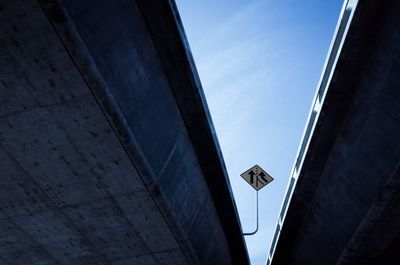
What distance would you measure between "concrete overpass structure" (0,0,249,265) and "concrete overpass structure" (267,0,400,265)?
9.18 feet

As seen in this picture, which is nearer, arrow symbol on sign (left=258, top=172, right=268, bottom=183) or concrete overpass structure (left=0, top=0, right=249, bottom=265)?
concrete overpass structure (left=0, top=0, right=249, bottom=265)

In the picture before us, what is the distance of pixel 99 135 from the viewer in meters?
4.20

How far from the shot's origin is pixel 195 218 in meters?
7.41

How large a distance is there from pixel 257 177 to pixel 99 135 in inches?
267

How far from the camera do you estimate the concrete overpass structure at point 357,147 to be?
5.11m

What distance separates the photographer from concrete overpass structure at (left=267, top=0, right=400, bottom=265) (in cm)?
511

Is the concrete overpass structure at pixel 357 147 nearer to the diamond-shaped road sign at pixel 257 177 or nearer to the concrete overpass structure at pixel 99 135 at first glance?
the diamond-shaped road sign at pixel 257 177

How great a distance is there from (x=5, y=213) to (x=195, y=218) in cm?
412

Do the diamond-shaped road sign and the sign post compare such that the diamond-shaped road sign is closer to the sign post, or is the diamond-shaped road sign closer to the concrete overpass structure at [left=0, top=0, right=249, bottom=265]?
the sign post

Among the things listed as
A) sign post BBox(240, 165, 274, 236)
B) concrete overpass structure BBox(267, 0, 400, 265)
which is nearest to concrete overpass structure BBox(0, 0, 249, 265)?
sign post BBox(240, 165, 274, 236)

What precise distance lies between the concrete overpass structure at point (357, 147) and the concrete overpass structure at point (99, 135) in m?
2.80

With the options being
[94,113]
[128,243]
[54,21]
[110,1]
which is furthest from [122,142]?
[128,243]

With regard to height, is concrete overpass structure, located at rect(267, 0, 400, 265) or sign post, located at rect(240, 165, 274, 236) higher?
sign post, located at rect(240, 165, 274, 236)

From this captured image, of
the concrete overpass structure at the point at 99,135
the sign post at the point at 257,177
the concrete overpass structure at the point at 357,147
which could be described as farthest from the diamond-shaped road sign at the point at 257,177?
the concrete overpass structure at the point at 99,135
